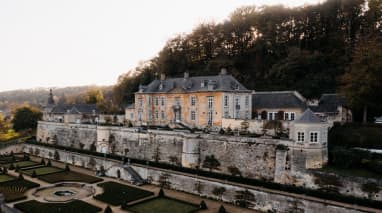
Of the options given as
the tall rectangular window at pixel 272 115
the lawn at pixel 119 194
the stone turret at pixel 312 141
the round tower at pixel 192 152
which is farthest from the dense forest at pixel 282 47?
the lawn at pixel 119 194

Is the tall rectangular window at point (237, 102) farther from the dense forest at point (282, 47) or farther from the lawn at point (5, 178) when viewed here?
the lawn at point (5, 178)

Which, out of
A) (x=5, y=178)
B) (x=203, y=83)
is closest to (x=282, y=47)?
(x=203, y=83)

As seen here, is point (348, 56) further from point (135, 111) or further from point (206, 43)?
point (135, 111)

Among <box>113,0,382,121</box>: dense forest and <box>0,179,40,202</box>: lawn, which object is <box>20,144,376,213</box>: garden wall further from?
<box>113,0,382,121</box>: dense forest

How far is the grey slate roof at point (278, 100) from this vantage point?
29391 mm

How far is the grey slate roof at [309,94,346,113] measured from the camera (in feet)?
90.7

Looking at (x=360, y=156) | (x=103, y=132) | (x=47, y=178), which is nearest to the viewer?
(x=360, y=156)

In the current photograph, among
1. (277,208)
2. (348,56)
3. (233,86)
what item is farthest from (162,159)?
(348,56)

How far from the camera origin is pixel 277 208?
18.3 metres

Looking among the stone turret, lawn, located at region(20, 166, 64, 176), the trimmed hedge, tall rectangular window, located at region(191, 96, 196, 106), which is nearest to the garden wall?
the trimmed hedge

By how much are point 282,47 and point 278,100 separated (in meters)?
13.0

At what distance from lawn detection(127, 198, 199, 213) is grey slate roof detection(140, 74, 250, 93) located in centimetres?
1303

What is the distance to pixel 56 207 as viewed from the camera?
65.4ft

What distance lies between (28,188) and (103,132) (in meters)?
10.5
